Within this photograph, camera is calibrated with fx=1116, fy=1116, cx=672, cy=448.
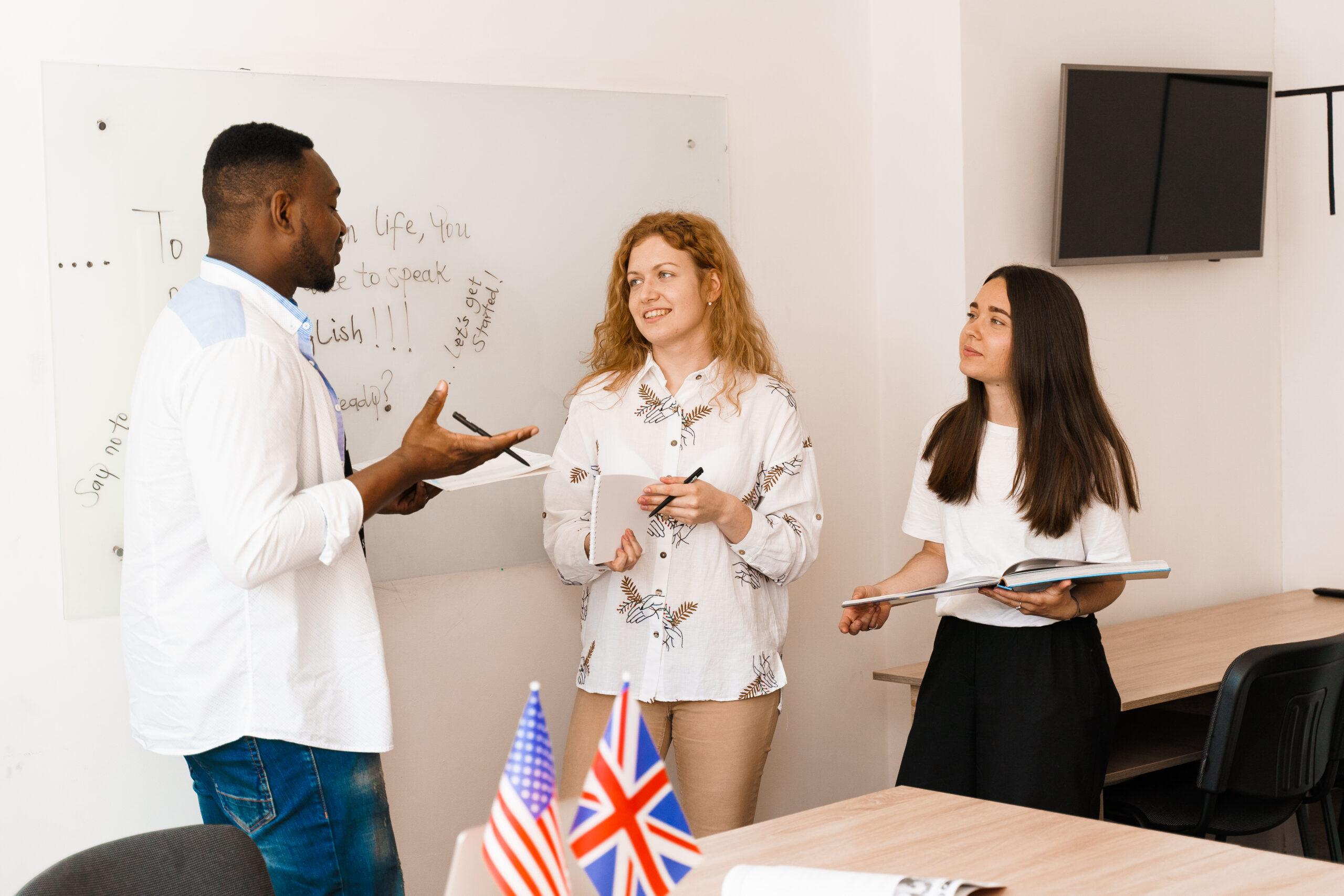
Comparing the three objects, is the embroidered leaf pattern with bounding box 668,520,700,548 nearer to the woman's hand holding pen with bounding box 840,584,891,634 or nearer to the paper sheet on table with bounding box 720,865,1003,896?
the woman's hand holding pen with bounding box 840,584,891,634

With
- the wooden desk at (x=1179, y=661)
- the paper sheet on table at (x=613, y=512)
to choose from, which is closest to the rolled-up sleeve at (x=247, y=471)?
the paper sheet on table at (x=613, y=512)

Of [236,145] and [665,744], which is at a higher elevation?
[236,145]

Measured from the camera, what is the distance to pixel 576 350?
115 inches

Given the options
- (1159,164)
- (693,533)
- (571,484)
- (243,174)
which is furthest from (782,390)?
(1159,164)

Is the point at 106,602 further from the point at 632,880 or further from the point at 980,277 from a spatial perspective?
the point at 980,277

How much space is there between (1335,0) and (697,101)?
8.15ft

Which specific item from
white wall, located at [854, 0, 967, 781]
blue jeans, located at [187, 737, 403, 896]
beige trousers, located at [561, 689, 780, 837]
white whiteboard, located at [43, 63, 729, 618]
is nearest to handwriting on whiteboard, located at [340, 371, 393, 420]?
white whiteboard, located at [43, 63, 729, 618]

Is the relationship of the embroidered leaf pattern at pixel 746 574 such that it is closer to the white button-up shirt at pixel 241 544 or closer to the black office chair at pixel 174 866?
the white button-up shirt at pixel 241 544

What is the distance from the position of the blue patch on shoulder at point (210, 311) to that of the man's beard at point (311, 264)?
154mm

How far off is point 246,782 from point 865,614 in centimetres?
132

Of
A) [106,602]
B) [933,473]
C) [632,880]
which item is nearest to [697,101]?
[933,473]

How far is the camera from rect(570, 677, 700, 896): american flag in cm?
107

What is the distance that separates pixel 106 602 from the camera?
236 cm

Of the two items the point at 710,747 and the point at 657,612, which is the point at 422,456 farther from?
the point at 710,747
